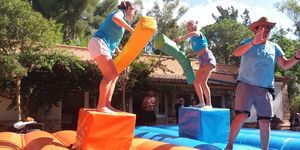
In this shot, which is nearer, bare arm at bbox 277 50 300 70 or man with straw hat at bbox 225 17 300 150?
man with straw hat at bbox 225 17 300 150

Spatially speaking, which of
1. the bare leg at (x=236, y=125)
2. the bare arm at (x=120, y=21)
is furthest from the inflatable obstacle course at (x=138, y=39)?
the bare leg at (x=236, y=125)

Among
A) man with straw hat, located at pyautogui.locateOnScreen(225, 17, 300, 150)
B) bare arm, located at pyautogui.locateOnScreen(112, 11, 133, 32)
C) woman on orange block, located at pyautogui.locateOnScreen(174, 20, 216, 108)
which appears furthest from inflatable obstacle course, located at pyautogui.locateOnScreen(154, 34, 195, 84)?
man with straw hat, located at pyautogui.locateOnScreen(225, 17, 300, 150)

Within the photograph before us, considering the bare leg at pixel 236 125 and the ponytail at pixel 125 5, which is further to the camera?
the ponytail at pixel 125 5

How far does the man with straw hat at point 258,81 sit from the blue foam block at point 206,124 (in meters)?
0.99

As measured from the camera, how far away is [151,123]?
35.8 ft

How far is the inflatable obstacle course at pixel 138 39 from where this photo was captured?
3.75 m

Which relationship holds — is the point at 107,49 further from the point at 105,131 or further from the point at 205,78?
the point at 205,78

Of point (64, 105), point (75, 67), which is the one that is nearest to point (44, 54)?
point (75, 67)

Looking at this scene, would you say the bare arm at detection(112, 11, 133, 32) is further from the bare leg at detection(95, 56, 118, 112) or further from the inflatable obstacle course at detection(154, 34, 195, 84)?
the inflatable obstacle course at detection(154, 34, 195, 84)

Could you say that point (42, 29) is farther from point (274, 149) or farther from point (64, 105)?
point (274, 149)

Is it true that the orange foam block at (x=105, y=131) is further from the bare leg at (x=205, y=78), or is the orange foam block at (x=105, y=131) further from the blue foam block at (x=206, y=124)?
the bare leg at (x=205, y=78)

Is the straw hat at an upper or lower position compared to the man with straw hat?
upper

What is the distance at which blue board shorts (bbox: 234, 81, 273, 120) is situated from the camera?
145 inches

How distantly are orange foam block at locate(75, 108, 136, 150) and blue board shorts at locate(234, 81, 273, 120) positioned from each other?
1.13 m
